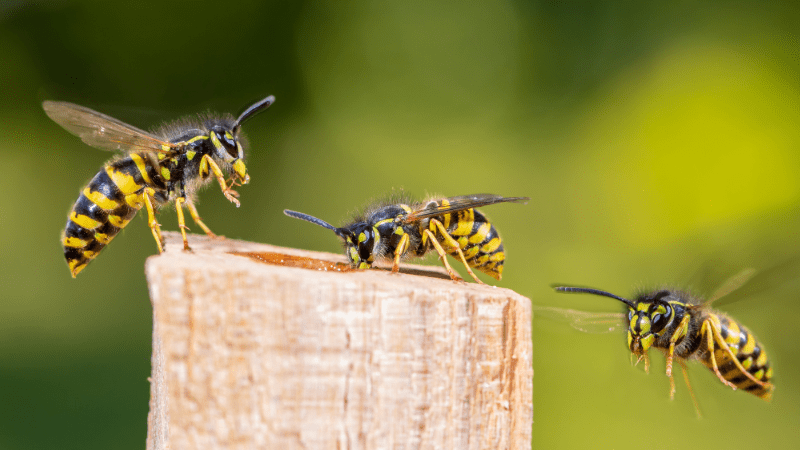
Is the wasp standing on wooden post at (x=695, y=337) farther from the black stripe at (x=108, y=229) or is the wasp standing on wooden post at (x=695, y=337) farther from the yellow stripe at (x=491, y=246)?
the black stripe at (x=108, y=229)

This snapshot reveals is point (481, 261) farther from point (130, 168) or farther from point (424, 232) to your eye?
point (130, 168)

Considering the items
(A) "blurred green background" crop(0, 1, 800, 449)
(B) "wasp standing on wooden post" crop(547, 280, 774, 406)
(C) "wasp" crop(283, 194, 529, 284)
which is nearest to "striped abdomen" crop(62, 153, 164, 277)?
(C) "wasp" crop(283, 194, 529, 284)

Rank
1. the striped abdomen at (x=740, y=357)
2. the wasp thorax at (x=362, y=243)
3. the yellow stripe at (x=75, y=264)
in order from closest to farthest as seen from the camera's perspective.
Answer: the wasp thorax at (x=362, y=243), the yellow stripe at (x=75, y=264), the striped abdomen at (x=740, y=357)

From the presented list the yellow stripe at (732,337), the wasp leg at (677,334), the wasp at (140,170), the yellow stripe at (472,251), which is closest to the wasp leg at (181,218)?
the wasp at (140,170)

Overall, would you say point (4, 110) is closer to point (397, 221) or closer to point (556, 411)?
point (397, 221)

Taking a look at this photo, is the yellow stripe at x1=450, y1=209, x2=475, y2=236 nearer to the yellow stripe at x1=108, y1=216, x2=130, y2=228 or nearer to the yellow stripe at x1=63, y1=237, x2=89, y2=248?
the yellow stripe at x1=108, y1=216, x2=130, y2=228

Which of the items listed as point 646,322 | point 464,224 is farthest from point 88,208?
point 646,322

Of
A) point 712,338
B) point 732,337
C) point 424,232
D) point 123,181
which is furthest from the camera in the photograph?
point 732,337
